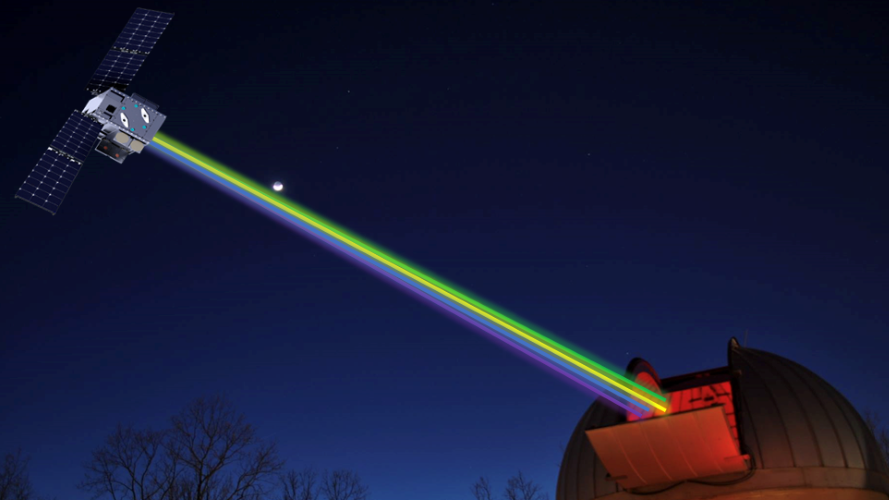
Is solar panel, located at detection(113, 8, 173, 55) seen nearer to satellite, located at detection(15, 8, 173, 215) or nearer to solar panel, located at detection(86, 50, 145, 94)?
satellite, located at detection(15, 8, 173, 215)

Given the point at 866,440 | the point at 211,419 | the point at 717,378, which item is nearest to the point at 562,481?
the point at 717,378

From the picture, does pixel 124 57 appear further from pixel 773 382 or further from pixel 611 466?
pixel 773 382

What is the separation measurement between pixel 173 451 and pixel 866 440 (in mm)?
29950

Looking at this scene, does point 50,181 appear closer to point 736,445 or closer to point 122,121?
point 122,121

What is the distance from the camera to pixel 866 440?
513 inches

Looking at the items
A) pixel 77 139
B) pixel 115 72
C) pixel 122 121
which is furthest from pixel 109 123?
pixel 115 72

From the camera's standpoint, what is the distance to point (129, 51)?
18.9 m

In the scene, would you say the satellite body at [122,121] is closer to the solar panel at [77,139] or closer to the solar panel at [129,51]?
the solar panel at [129,51]

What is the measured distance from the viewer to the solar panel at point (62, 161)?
17.2 metres

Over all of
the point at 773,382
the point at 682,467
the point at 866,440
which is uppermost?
the point at 773,382

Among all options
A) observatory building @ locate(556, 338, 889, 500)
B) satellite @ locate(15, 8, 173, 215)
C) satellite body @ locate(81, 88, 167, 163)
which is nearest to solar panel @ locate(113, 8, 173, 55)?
satellite @ locate(15, 8, 173, 215)

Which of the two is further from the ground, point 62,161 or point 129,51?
point 129,51

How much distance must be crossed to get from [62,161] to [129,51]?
11.5 ft

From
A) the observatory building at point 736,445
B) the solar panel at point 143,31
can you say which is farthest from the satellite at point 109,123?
→ the observatory building at point 736,445
